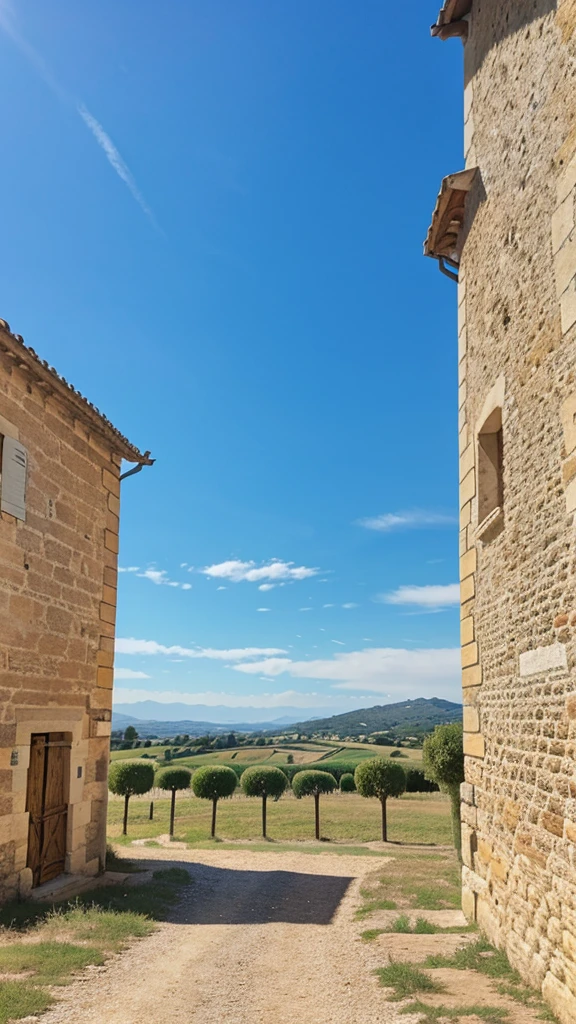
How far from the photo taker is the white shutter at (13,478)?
27.2 ft

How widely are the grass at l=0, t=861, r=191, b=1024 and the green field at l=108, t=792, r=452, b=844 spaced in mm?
10646

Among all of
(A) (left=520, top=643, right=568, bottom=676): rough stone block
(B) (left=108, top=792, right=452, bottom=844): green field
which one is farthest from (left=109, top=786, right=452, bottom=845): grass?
(A) (left=520, top=643, right=568, bottom=676): rough stone block

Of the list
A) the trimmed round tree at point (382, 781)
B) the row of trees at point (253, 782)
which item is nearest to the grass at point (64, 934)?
the trimmed round tree at point (382, 781)

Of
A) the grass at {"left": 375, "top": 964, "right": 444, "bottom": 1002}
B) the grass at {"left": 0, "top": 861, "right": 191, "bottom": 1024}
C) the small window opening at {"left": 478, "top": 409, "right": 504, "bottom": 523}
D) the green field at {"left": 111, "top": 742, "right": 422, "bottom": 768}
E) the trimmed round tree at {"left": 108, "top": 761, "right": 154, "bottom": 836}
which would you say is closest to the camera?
the grass at {"left": 0, "top": 861, "right": 191, "bottom": 1024}

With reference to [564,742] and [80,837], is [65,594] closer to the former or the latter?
[80,837]

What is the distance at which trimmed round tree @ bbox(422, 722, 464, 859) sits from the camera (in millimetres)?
13602

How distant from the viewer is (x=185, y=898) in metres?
10.1

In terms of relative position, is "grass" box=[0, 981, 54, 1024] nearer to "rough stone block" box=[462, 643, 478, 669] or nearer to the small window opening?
"rough stone block" box=[462, 643, 478, 669]

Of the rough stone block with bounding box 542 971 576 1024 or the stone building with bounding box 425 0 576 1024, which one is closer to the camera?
the rough stone block with bounding box 542 971 576 1024

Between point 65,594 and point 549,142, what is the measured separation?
763cm

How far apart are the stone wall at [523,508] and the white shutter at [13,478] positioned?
17.2 ft

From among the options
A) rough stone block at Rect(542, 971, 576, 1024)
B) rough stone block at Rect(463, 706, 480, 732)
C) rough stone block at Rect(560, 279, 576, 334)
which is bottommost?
rough stone block at Rect(542, 971, 576, 1024)

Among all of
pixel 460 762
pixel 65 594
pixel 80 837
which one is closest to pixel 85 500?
pixel 65 594

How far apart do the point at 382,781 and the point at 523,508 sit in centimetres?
1689
